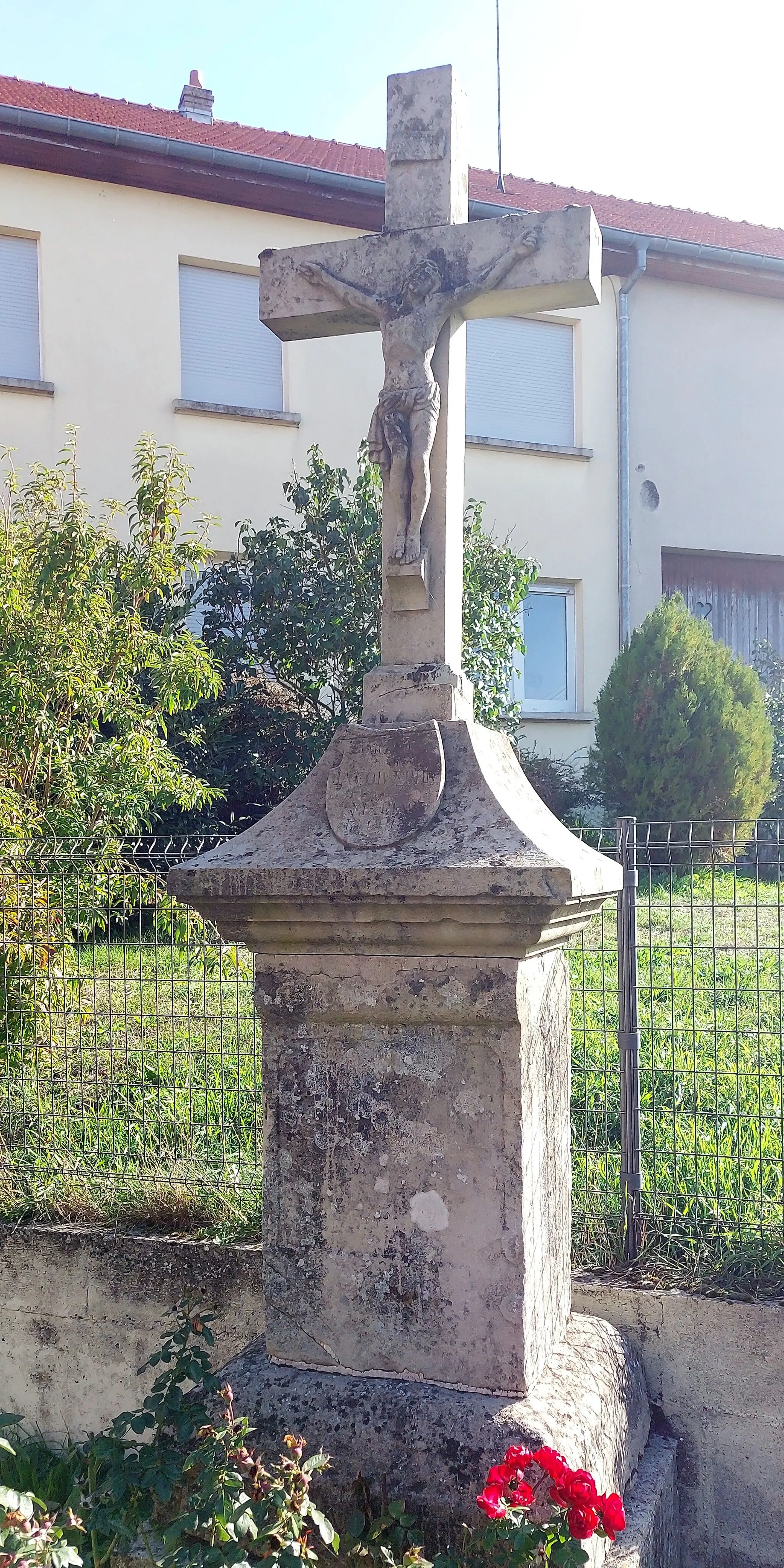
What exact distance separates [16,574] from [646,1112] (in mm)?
2924

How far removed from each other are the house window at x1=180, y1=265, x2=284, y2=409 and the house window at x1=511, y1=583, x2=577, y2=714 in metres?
3.07

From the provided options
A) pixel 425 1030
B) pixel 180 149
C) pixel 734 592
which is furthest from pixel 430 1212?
pixel 734 592

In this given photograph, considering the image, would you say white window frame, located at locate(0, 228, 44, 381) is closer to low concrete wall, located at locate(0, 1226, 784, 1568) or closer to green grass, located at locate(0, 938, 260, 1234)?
green grass, located at locate(0, 938, 260, 1234)

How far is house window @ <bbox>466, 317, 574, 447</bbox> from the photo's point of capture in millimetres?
11359

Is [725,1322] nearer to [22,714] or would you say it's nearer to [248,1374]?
[248,1374]

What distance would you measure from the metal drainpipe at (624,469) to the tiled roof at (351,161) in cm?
78

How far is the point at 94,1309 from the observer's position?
3.70m

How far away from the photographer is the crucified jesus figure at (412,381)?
9.14 ft

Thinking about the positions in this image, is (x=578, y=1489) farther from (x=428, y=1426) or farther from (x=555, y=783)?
(x=555, y=783)

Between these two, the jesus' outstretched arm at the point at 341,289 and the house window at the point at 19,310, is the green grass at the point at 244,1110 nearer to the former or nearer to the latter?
the jesus' outstretched arm at the point at 341,289

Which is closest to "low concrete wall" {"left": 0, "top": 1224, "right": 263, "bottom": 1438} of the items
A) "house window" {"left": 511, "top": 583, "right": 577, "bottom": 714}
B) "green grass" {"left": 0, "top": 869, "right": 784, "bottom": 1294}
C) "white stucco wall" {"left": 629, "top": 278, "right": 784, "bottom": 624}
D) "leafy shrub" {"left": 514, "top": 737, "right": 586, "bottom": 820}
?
"green grass" {"left": 0, "top": 869, "right": 784, "bottom": 1294}

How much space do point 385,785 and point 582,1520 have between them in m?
1.33

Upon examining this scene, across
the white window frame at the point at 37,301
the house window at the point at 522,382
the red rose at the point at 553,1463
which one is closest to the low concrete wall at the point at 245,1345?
the red rose at the point at 553,1463

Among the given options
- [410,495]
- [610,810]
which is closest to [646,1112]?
[410,495]
